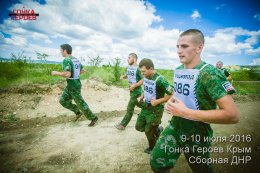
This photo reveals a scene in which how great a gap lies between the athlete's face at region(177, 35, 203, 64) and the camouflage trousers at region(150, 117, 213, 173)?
2.79 feet

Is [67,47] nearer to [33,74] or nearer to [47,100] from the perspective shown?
[47,100]

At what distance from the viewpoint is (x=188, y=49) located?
7.81ft

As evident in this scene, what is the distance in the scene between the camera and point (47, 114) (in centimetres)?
791

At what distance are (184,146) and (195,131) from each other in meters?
0.26

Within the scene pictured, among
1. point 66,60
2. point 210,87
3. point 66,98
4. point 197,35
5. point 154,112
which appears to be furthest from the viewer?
point 66,98

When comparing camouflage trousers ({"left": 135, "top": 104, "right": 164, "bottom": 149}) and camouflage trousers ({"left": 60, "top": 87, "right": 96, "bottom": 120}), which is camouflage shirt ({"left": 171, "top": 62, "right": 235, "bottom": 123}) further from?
camouflage trousers ({"left": 60, "top": 87, "right": 96, "bottom": 120})

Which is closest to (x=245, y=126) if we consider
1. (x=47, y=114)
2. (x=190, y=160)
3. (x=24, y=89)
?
(x=190, y=160)

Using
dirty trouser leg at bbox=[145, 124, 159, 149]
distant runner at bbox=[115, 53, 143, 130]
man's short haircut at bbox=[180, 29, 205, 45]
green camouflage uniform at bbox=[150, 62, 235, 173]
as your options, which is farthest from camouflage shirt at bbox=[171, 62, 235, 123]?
distant runner at bbox=[115, 53, 143, 130]

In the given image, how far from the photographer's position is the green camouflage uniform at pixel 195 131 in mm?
2061

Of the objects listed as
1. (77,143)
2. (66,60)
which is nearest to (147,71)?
(77,143)

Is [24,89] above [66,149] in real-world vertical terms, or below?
above

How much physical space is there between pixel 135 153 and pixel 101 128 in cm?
205

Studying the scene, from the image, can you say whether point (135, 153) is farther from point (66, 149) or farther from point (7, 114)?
point (7, 114)

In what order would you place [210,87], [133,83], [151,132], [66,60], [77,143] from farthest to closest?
[66,60]
[133,83]
[77,143]
[151,132]
[210,87]
